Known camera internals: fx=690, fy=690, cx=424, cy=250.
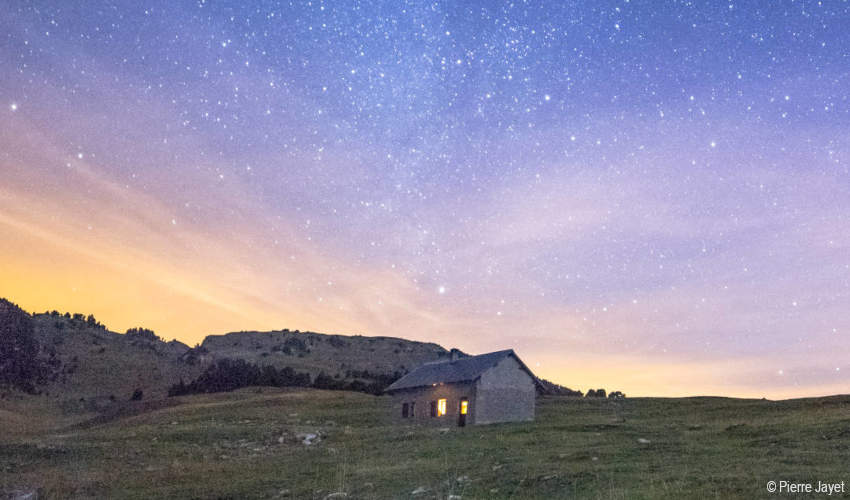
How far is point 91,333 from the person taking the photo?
367 ft

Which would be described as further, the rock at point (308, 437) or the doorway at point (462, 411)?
the doorway at point (462, 411)

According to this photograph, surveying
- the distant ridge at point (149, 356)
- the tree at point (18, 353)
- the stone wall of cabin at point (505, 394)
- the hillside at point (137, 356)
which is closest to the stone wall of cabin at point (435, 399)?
the stone wall of cabin at point (505, 394)

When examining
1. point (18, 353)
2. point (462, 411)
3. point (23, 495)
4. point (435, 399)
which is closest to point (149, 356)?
point (18, 353)

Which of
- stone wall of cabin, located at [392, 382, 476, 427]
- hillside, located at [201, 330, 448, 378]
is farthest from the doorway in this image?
hillside, located at [201, 330, 448, 378]

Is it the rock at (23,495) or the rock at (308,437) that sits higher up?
the rock at (308,437)

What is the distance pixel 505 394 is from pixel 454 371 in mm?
4869

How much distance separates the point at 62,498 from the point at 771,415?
4334cm

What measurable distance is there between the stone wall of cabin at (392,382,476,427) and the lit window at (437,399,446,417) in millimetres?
274

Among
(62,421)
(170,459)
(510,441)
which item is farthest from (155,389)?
(510,441)

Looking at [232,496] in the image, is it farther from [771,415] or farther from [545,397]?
[545,397]

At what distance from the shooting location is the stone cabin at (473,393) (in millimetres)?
51781

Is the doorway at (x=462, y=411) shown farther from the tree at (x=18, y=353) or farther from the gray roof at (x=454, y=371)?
the tree at (x=18, y=353)

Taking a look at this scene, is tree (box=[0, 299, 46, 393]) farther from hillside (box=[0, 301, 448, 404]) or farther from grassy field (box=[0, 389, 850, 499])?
grassy field (box=[0, 389, 850, 499])

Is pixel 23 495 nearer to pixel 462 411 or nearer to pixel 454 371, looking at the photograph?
pixel 462 411
